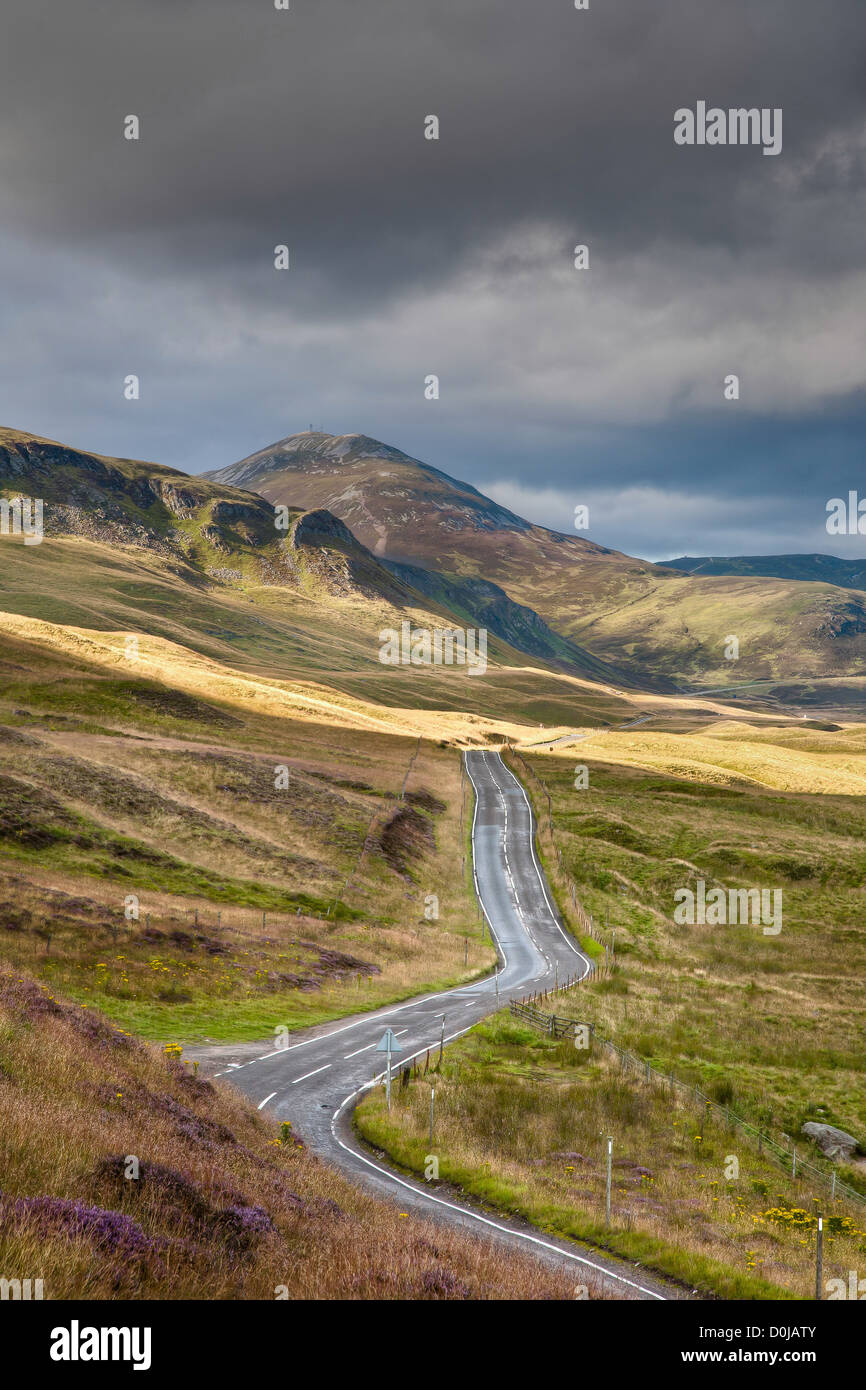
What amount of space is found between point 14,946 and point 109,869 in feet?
54.1

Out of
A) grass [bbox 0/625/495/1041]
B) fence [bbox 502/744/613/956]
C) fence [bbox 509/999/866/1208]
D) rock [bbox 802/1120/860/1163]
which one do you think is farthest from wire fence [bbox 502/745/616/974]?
rock [bbox 802/1120/860/1163]

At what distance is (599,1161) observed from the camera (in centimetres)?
2253

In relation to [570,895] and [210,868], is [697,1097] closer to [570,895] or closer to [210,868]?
[570,895]

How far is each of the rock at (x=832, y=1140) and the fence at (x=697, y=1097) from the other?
1.04 metres

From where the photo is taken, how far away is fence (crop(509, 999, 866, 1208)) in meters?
23.2

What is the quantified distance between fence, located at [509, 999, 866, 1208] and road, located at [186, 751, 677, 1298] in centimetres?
294

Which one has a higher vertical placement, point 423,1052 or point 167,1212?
point 167,1212

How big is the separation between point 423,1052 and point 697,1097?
9655 millimetres

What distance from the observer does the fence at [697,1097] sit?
76.0ft

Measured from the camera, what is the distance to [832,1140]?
26141mm
